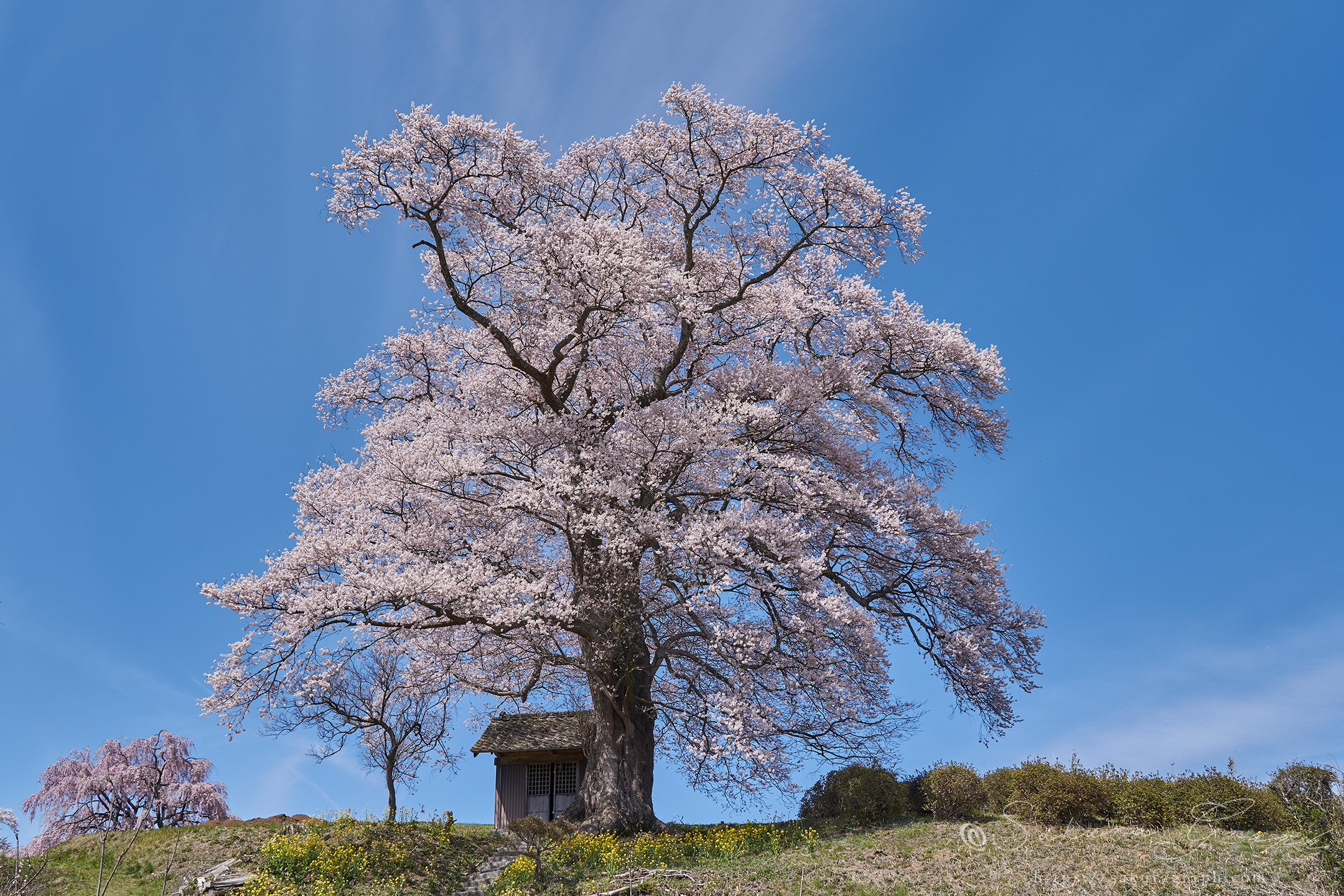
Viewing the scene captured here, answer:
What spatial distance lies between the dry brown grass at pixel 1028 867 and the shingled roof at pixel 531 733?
36.3 feet

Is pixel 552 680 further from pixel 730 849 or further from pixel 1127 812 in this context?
pixel 1127 812

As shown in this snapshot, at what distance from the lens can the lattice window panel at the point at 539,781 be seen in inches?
944

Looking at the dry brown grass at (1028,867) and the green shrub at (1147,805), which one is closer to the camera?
the dry brown grass at (1028,867)

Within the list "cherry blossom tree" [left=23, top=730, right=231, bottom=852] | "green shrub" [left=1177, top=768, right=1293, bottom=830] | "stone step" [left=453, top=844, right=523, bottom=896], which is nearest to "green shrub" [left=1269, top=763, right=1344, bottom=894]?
"green shrub" [left=1177, top=768, right=1293, bottom=830]

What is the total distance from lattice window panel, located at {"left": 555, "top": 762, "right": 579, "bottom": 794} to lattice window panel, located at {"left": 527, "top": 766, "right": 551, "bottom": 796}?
229mm

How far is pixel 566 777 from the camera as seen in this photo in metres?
24.0

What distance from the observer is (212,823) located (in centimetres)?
1603

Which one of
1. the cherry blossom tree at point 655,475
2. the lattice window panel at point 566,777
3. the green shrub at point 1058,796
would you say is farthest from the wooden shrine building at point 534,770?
the green shrub at point 1058,796

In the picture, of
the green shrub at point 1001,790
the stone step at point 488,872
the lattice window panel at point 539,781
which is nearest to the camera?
the stone step at point 488,872

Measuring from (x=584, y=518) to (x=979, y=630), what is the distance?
26.2 feet

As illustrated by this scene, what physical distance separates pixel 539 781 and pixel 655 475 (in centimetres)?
1252

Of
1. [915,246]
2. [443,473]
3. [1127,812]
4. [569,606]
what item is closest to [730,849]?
[569,606]

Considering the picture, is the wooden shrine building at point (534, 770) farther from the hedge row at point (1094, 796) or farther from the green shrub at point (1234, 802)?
the green shrub at point (1234, 802)

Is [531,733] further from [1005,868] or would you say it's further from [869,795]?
[1005,868]
